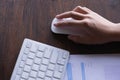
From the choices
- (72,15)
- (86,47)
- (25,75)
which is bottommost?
(25,75)

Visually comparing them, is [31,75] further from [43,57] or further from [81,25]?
[81,25]

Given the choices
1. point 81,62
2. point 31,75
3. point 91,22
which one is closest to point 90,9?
point 91,22

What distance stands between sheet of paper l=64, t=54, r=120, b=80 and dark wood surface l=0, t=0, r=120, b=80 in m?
0.02

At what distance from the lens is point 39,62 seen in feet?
2.38

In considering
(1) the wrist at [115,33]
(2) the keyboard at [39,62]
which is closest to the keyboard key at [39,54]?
(2) the keyboard at [39,62]

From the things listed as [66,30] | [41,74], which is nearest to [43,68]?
[41,74]

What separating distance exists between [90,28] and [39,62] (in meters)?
0.21

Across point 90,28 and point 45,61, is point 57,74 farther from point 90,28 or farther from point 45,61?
point 90,28

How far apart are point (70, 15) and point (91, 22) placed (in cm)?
8

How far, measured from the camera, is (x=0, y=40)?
30.2 inches

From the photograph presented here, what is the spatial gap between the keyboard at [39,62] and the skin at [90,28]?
85 mm

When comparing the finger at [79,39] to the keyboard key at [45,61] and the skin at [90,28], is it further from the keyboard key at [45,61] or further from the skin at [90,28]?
the keyboard key at [45,61]

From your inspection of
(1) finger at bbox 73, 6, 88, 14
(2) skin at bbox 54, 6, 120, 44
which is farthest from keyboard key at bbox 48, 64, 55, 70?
(1) finger at bbox 73, 6, 88, 14

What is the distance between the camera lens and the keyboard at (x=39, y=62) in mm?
706
